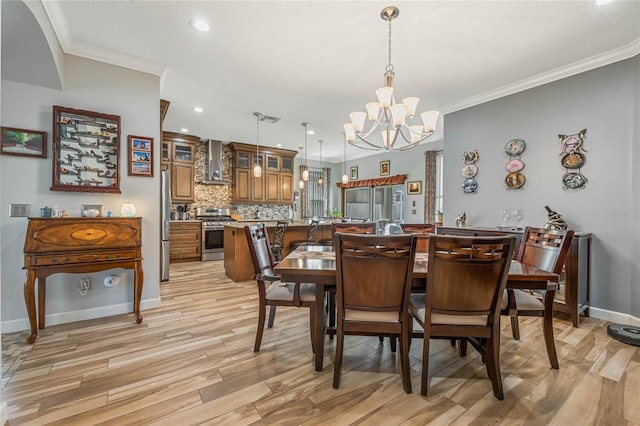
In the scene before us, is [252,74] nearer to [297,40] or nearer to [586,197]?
[297,40]

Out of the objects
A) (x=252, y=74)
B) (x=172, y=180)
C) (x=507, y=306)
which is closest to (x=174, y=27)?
(x=252, y=74)

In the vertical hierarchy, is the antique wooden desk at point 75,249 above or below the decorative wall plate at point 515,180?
below

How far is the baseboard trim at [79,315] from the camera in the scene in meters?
2.56

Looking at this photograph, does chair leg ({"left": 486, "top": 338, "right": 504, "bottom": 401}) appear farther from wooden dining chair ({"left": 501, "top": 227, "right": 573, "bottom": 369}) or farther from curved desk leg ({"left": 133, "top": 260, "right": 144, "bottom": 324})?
curved desk leg ({"left": 133, "top": 260, "right": 144, "bottom": 324})

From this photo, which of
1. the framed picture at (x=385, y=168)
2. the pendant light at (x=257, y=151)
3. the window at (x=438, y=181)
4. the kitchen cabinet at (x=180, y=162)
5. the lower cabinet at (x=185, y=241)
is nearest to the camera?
the pendant light at (x=257, y=151)

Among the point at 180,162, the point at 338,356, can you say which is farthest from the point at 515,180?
the point at 180,162

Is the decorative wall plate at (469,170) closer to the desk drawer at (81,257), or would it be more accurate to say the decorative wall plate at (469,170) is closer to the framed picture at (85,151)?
the desk drawer at (81,257)

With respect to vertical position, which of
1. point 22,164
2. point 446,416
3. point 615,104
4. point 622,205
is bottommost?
point 446,416

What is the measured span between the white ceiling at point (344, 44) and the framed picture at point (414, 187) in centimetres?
264

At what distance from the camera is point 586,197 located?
3.11 m

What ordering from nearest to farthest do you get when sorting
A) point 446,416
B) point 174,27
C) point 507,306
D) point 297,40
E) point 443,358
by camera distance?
point 446,416
point 507,306
point 443,358
point 174,27
point 297,40

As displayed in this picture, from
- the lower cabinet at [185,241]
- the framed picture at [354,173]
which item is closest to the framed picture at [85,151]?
the lower cabinet at [185,241]

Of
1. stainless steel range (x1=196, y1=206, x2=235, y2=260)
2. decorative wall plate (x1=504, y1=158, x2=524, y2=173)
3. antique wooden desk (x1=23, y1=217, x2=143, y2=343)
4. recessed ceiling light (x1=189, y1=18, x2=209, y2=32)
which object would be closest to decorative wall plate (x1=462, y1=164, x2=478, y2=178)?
decorative wall plate (x1=504, y1=158, x2=524, y2=173)

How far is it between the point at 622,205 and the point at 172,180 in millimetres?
7179
